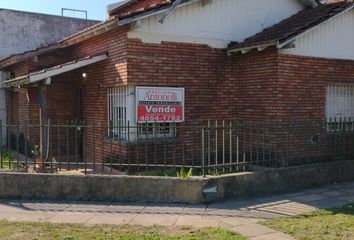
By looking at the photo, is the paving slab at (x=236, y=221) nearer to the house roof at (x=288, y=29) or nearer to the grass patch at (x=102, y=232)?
the grass patch at (x=102, y=232)

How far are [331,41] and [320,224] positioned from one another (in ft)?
18.9

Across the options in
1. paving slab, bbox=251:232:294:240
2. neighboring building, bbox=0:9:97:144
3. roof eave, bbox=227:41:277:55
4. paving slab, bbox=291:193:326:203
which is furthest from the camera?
neighboring building, bbox=0:9:97:144

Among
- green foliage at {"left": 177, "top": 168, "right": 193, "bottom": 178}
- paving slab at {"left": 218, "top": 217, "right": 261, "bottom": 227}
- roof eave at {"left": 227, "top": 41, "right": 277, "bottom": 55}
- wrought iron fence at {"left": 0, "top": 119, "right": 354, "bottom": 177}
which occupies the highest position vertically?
roof eave at {"left": 227, "top": 41, "right": 277, "bottom": 55}

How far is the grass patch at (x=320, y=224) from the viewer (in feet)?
19.9

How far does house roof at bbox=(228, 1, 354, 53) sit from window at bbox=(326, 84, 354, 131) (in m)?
1.77

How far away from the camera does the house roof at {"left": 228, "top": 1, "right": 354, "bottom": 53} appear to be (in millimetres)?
9797

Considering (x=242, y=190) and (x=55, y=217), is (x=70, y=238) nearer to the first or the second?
(x=55, y=217)

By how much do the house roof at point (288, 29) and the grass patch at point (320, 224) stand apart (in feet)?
13.1

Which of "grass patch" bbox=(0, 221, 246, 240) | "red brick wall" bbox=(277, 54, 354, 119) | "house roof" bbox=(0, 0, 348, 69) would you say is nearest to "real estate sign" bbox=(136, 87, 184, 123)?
"house roof" bbox=(0, 0, 348, 69)

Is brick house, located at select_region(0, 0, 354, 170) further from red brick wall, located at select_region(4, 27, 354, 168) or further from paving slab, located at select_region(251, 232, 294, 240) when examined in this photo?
paving slab, located at select_region(251, 232, 294, 240)

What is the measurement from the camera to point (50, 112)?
1258 centimetres

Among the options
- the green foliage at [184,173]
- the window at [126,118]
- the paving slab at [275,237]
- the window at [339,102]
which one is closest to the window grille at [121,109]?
the window at [126,118]

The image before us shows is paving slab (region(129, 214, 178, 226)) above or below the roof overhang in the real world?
below

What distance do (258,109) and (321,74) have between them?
5.86ft
